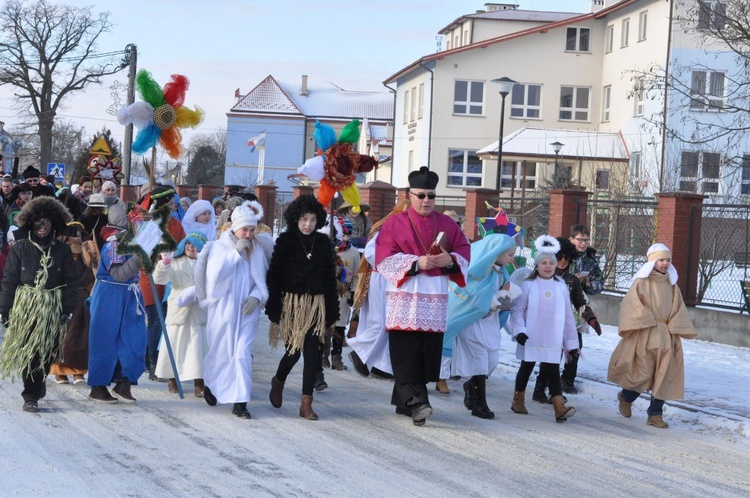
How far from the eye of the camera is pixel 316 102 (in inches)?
3597

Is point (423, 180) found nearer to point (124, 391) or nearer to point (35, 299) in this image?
point (124, 391)

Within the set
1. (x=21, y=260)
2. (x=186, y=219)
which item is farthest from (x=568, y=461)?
(x=186, y=219)

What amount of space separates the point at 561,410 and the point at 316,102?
83.5 metres

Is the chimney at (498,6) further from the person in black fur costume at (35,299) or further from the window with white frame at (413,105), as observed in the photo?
the person in black fur costume at (35,299)

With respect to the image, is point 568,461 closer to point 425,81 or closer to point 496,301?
point 496,301

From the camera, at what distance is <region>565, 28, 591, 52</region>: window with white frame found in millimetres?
48156

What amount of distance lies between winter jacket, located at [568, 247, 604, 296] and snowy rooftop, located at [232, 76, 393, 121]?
76363mm

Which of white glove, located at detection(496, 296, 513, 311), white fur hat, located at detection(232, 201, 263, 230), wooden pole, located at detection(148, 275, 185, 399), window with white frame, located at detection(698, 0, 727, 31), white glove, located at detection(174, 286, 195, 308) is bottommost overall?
wooden pole, located at detection(148, 275, 185, 399)

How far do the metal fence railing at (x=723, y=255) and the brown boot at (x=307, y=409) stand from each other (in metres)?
8.97

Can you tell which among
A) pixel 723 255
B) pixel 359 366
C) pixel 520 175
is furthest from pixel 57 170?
pixel 359 366

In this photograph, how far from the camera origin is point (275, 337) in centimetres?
923

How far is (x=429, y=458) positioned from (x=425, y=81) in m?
43.4

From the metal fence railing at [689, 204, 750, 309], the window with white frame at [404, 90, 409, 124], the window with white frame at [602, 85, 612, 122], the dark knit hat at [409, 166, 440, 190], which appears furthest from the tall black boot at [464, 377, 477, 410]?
the window with white frame at [404, 90, 409, 124]

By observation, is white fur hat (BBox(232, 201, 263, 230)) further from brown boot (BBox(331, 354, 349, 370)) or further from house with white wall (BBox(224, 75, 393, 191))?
house with white wall (BBox(224, 75, 393, 191))
